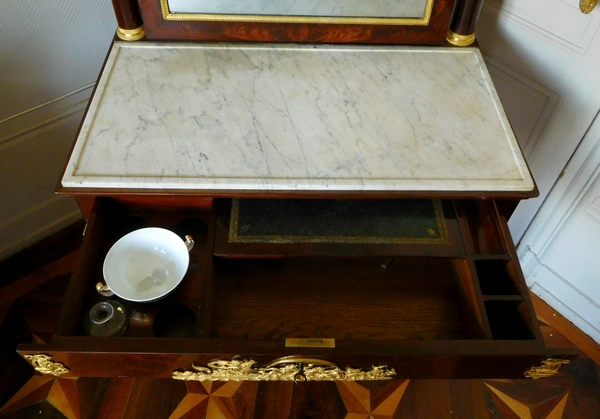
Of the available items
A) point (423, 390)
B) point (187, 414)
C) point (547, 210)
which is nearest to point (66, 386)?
point (187, 414)

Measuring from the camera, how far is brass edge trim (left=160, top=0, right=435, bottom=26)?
0.75 metres

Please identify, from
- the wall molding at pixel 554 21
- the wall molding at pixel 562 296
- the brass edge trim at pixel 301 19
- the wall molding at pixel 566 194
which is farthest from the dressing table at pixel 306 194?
the wall molding at pixel 562 296

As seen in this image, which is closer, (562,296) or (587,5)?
(587,5)

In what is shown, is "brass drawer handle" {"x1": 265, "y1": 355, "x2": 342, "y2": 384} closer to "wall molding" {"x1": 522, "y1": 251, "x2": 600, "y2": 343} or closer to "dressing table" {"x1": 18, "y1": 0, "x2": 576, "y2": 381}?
"dressing table" {"x1": 18, "y1": 0, "x2": 576, "y2": 381}

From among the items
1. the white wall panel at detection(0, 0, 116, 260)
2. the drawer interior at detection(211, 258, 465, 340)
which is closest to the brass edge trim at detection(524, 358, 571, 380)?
the drawer interior at detection(211, 258, 465, 340)

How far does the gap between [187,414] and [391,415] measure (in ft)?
1.34

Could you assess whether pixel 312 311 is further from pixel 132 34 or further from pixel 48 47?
pixel 48 47

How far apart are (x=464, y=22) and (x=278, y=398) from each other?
78cm

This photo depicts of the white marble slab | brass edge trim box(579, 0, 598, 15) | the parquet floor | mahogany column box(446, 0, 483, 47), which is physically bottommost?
the parquet floor

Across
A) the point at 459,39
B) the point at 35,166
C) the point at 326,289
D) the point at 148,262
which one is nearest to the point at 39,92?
the point at 35,166

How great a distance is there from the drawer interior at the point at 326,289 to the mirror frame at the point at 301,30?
0.29 meters

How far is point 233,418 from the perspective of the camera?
0.93 metres

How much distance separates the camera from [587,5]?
71 cm

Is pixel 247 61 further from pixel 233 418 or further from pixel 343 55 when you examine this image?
pixel 233 418
